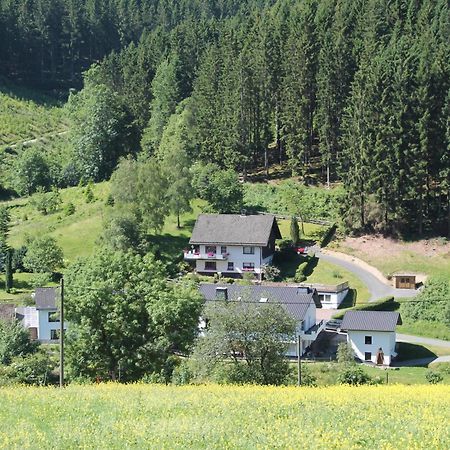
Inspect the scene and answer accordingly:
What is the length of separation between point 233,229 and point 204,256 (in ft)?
11.7

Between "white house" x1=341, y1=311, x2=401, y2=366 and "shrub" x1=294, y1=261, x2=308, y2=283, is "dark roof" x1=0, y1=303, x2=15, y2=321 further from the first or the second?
"white house" x1=341, y1=311, x2=401, y2=366

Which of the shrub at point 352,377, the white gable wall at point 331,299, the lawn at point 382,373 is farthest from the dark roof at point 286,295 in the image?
the shrub at point 352,377

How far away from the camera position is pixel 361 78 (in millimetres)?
71500

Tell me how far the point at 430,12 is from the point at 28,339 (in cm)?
5956

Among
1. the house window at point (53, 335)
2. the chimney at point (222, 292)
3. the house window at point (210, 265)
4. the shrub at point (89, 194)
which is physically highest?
the shrub at point (89, 194)

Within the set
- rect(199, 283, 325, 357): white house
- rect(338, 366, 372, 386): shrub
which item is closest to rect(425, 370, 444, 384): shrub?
rect(338, 366, 372, 386): shrub

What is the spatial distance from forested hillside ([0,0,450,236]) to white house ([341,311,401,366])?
15240mm

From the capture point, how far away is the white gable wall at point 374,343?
52062 mm

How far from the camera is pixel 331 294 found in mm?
60281

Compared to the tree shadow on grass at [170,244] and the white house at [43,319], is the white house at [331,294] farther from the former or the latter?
the white house at [43,319]

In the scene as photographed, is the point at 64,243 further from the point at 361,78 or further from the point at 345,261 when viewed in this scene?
the point at 361,78

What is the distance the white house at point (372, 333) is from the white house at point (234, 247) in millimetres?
14507

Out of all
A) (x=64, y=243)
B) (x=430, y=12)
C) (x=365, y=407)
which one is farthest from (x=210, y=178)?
(x=365, y=407)

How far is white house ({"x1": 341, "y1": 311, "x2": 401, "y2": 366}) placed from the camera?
52125 millimetres
